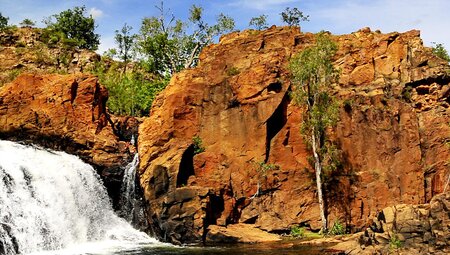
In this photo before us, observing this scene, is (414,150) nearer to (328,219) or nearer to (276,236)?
(328,219)

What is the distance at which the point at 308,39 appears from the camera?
4503 cm

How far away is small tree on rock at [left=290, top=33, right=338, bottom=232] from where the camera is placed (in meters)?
36.4

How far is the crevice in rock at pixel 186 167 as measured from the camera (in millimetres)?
35781

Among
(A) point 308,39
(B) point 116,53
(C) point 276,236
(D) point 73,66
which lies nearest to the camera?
(C) point 276,236

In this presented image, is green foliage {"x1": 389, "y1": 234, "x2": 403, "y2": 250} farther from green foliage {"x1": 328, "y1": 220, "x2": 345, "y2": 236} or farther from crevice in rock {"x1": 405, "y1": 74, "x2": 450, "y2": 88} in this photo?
crevice in rock {"x1": 405, "y1": 74, "x2": 450, "y2": 88}

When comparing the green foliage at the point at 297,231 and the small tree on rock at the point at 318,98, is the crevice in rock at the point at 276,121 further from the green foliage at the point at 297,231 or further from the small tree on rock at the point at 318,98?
the green foliage at the point at 297,231

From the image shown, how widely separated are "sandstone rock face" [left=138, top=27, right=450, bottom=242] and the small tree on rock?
122 cm

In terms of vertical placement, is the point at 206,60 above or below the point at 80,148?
above

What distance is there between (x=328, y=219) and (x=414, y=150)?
8318 millimetres

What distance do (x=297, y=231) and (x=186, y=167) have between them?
9709 mm

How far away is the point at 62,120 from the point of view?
133 ft

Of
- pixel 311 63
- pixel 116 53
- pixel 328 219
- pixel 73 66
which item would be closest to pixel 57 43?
pixel 73 66

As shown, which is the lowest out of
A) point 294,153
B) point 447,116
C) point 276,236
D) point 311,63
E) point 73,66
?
point 276,236

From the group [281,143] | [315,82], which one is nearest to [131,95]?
[281,143]
